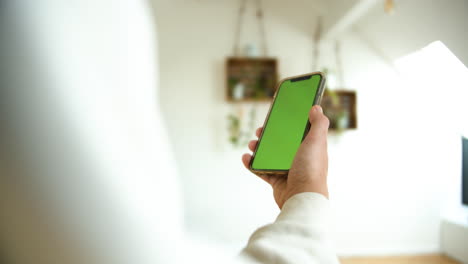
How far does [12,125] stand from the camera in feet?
0.31

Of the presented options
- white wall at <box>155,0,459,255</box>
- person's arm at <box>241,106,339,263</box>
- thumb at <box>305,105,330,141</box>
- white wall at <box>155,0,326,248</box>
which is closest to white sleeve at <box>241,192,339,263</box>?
person's arm at <box>241,106,339,263</box>

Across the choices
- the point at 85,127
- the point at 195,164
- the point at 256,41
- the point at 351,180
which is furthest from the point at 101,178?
the point at 256,41

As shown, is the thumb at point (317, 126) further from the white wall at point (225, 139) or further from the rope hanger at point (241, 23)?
the rope hanger at point (241, 23)

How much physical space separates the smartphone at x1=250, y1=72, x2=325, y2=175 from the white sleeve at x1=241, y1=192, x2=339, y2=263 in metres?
0.17

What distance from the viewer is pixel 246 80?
1.38 metres

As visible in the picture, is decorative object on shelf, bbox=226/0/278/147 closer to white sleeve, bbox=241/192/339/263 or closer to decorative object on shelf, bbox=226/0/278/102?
decorative object on shelf, bbox=226/0/278/102

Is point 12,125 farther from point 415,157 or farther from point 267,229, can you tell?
point 415,157

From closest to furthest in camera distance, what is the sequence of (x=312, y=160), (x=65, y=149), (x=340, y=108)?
(x=65, y=149) → (x=312, y=160) → (x=340, y=108)

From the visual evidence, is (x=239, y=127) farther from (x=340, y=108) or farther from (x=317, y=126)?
(x=317, y=126)

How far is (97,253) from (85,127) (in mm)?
47

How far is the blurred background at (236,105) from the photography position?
0.10m

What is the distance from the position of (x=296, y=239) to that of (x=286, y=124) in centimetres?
25

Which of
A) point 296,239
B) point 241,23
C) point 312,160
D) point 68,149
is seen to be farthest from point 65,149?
point 241,23

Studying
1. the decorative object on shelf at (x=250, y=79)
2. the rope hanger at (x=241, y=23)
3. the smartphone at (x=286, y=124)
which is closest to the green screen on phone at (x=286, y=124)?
the smartphone at (x=286, y=124)
